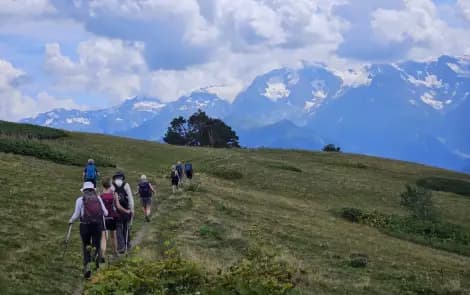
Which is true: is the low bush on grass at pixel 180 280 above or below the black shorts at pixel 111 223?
below

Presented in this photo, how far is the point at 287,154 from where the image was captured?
242 feet

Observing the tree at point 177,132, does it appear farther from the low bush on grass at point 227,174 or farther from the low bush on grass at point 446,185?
the low bush on grass at point 227,174

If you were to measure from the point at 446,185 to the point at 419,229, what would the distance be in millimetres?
25749

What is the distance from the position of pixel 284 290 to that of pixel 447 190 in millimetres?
52149

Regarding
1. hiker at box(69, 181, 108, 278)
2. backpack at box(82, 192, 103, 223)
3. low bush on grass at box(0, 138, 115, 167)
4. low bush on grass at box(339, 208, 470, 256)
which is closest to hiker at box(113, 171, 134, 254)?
hiker at box(69, 181, 108, 278)

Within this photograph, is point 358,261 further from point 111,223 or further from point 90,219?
point 90,219

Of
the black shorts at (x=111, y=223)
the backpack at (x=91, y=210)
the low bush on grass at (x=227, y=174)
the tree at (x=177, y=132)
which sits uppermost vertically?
the tree at (x=177, y=132)

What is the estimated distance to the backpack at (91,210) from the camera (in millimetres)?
14703

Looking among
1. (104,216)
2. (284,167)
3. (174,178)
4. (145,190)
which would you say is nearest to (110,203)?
(104,216)

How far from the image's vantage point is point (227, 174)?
51.9m

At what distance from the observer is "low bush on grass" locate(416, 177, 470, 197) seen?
58.3m

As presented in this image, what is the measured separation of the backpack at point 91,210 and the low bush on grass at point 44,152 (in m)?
31.3

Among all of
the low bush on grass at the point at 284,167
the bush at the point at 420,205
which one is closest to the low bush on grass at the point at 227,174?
the low bush on grass at the point at 284,167

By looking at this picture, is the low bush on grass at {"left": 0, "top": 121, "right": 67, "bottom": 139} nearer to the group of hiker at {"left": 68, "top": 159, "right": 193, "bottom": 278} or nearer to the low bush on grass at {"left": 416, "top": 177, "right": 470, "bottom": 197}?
the low bush on grass at {"left": 416, "top": 177, "right": 470, "bottom": 197}
